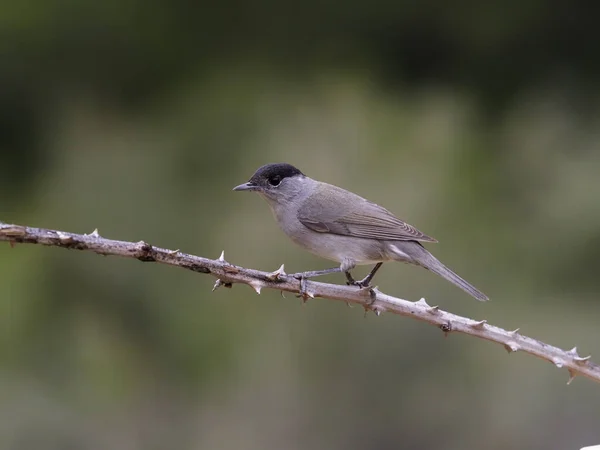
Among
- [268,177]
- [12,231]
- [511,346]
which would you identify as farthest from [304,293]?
[268,177]

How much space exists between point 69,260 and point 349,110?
3.58m

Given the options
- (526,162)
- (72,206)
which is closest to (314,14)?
(526,162)

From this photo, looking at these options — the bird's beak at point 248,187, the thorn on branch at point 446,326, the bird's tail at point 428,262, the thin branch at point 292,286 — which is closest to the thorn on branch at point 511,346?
the thin branch at point 292,286

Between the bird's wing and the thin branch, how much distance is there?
3.50ft

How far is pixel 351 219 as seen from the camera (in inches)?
163

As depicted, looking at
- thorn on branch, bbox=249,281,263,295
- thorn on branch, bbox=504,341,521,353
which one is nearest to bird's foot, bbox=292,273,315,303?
thorn on branch, bbox=249,281,263,295

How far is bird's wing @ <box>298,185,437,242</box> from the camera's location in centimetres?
396

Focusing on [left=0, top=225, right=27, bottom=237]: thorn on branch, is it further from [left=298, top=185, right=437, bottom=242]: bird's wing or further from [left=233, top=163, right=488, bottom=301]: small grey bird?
[left=298, top=185, right=437, bottom=242]: bird's wing

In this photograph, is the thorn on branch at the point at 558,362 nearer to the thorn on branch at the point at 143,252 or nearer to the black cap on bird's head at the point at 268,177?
the thorn on branch at the point at 143,252

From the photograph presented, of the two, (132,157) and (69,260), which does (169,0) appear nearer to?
(132,157)

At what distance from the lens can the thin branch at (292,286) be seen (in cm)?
217

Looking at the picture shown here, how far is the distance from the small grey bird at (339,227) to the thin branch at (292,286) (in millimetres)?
800

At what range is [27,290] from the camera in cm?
681

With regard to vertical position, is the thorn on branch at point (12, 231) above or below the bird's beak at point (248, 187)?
below
